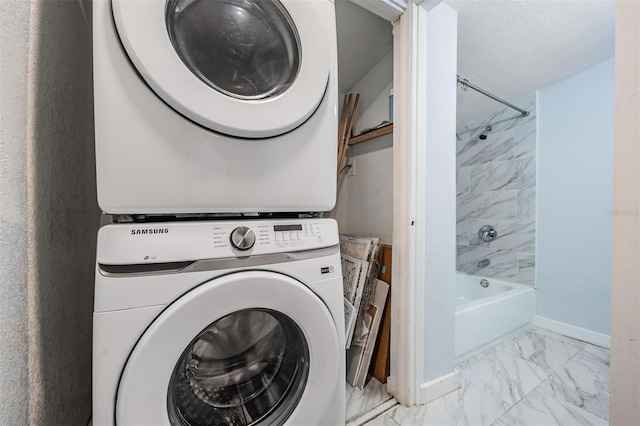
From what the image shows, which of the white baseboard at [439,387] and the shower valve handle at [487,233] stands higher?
the shower valve handle at [487,233]

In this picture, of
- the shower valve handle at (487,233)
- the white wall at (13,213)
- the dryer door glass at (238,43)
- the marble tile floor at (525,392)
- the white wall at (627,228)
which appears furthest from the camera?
the shower valve handle at (487,233)

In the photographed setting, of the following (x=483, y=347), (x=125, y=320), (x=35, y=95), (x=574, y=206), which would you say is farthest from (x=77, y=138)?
(x=574, y=206)

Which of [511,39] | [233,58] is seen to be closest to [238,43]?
[233,58]

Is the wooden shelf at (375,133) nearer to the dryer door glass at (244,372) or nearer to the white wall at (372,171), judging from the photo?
the white wall at (372,171)

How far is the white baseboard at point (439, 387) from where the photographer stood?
112cm

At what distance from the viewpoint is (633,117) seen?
393 mm

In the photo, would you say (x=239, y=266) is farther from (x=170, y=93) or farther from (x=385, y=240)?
(x=385, y=240)

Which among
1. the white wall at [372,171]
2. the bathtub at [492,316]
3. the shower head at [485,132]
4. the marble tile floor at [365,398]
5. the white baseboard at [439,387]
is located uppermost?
the shower head at [485,132]

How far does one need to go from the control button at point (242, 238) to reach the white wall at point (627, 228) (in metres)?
0.70

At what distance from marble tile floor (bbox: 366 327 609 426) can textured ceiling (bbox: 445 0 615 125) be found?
188 cm

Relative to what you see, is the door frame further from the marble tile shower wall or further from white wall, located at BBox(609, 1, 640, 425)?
the marble tile shower wall

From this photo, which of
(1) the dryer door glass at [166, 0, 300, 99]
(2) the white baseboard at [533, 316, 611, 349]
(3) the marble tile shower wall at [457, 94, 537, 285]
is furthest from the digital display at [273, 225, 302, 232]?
(3) the marble tile shower wall at [457, 94, 537, 285]

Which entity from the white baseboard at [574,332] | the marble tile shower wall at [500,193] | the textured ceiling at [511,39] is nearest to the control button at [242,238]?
the textured ceiling at [511,39]

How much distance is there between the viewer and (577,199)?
71.4 inches
